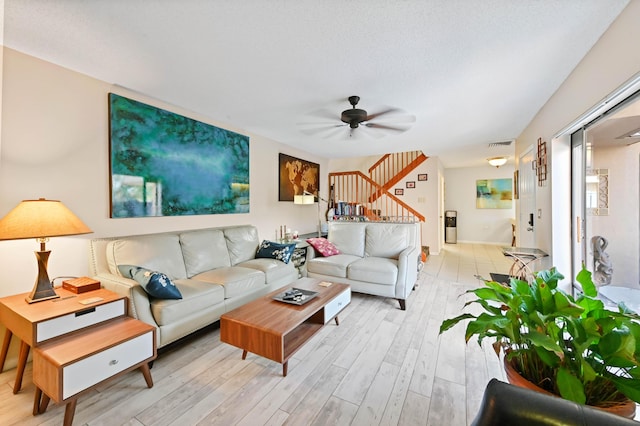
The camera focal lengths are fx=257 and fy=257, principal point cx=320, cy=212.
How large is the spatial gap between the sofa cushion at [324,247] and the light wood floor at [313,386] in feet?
4.20

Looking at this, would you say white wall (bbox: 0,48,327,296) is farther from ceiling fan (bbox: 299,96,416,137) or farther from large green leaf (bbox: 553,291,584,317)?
large green leaf (bbox: 553,291,584,317)

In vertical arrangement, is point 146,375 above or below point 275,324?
below

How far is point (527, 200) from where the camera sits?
148 inches

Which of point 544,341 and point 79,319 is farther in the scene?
point 79,319

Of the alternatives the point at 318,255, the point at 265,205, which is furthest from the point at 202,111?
the point at 318,255

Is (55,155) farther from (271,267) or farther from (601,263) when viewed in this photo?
(601,263)

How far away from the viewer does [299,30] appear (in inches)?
65.8

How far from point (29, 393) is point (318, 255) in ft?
9.39

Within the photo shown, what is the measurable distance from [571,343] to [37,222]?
111 inches

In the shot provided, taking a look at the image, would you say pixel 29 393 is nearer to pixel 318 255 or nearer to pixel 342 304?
pixel 342 304

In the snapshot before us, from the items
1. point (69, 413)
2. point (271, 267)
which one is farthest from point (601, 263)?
point (69, 413)

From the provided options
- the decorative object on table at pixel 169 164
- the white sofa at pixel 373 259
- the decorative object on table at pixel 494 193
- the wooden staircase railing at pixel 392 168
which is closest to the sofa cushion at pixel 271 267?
the white sofa at pixel 373 259

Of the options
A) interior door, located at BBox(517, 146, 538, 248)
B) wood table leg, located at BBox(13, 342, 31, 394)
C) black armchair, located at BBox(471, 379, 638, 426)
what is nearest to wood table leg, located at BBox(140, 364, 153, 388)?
wood table leg, located at BBox(13, 342, 31, 394)

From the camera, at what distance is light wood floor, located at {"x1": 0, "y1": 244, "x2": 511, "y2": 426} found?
59.1 inches
